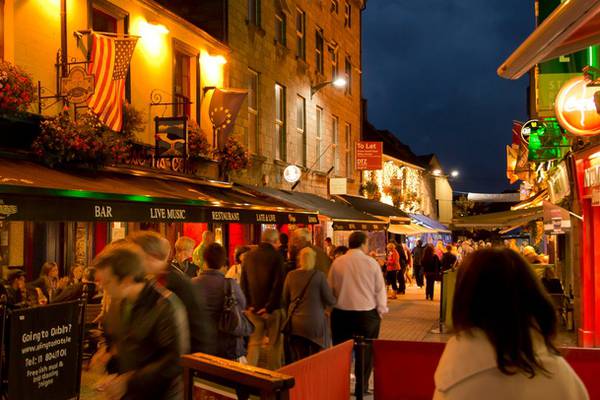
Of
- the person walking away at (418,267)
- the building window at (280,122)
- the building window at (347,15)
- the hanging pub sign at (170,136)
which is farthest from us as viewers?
the building window at (347,15)

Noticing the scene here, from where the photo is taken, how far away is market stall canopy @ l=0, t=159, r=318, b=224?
7.83 m

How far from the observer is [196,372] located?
3.79 m

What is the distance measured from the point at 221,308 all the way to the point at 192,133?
814 cm

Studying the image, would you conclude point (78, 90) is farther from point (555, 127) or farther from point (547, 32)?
point (555, 127)

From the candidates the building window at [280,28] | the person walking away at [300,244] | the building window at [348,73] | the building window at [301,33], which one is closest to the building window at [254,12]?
the building window at [280,28]

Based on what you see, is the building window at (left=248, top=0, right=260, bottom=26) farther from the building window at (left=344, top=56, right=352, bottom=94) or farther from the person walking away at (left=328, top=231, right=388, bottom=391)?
the person walking away at (left=328, top=231, right=388, bottom=391)

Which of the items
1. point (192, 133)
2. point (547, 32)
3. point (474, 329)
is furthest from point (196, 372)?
point (192, 133)

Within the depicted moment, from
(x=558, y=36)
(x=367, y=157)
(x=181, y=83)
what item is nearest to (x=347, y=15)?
(x=367, y=157)

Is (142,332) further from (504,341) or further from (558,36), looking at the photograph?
(558,36)

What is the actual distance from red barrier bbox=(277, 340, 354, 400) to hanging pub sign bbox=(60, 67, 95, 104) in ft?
21.2

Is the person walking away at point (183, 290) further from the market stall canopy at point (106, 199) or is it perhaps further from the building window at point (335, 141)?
the building window at point (335, 141)

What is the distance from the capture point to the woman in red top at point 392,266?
68.5ft

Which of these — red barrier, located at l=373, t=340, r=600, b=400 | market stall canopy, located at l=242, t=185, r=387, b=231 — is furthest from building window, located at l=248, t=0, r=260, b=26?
red barrier, located at l=373, t=340, r=600, b=400

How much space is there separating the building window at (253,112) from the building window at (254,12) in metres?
1.52
